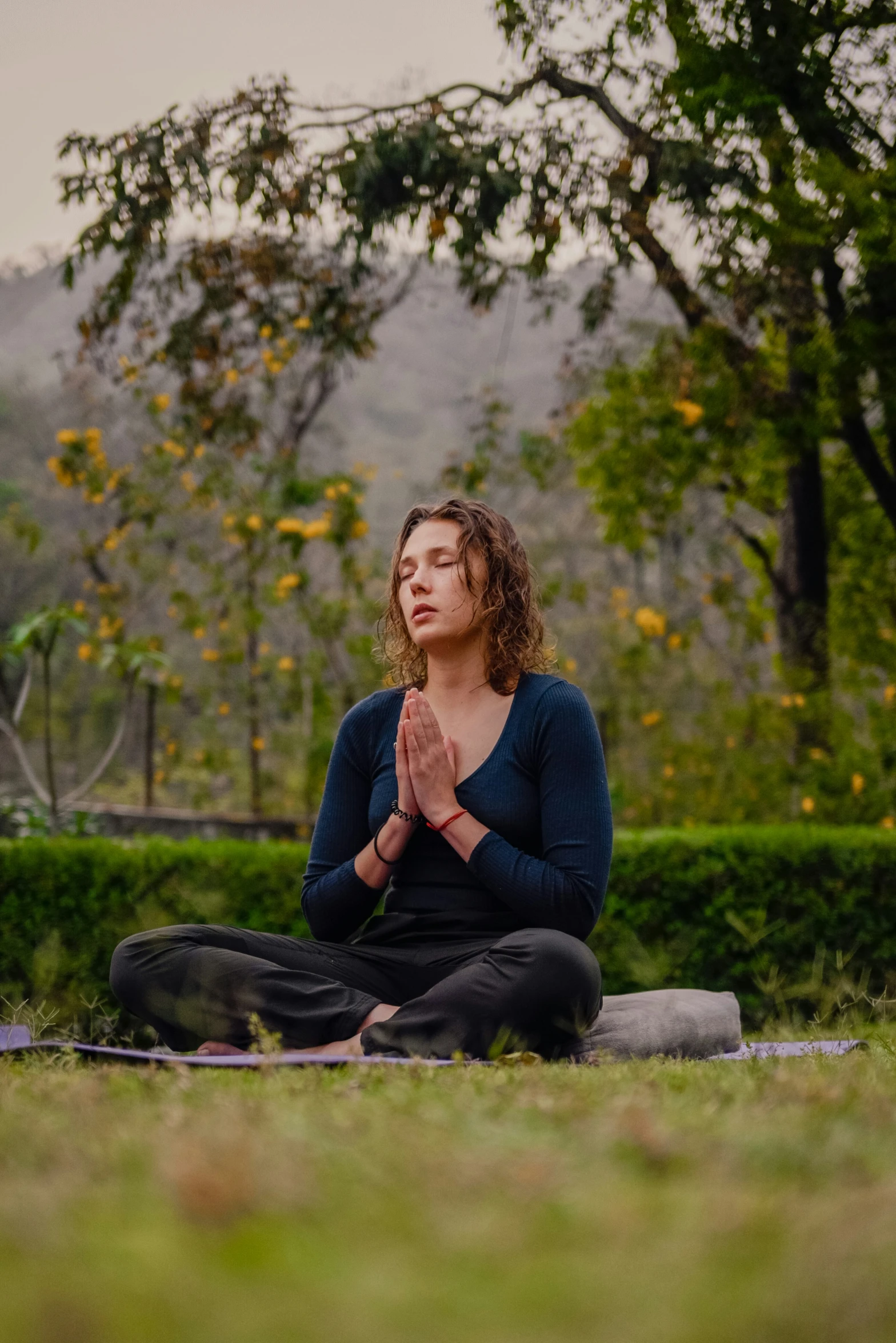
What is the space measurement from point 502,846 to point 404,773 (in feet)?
0.97

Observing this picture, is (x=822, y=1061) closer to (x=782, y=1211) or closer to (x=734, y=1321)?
(x=782, y=1211)

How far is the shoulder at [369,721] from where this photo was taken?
311 centimetres

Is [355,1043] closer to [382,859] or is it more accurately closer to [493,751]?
[382,859]

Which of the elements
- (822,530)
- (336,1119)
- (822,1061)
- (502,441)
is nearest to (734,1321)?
(336,1119)

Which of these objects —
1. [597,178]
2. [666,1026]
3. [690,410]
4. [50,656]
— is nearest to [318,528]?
[50,656]

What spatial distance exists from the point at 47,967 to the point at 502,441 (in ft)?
40.3

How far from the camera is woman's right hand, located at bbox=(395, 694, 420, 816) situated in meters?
2.72

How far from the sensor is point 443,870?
112 inches

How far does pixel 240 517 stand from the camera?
334 inches

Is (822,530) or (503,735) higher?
(822,530)

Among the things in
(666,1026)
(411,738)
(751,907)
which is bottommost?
(751,907)

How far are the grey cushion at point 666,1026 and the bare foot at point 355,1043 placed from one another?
440mm

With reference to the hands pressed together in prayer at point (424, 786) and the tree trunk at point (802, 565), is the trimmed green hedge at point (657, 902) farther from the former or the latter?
the tree trunk at point (802, 565)

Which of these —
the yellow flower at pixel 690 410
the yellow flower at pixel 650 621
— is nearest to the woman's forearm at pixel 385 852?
the yellow flower at pixel 690 410
